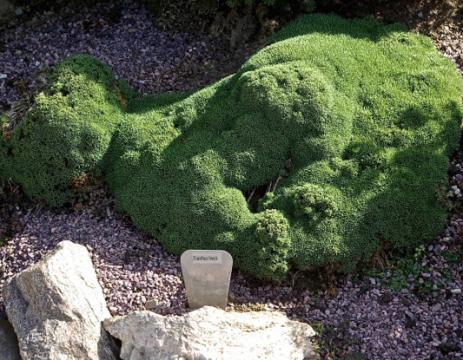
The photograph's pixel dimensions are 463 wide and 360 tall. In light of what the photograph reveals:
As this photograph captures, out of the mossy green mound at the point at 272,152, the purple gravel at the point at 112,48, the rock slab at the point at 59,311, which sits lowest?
the rock slab at the point at 59,311

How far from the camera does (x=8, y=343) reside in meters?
6.47

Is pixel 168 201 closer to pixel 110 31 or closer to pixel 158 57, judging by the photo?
pixel 158 57

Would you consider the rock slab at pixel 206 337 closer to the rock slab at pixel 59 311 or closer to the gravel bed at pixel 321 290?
the rock slab at pixel 59 311

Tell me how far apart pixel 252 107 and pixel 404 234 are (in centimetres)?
240

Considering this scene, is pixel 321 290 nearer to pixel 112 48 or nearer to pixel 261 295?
pixel 261 295

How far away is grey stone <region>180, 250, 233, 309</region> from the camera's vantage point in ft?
20.3

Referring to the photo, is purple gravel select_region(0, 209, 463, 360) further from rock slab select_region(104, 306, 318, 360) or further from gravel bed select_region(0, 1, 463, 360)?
rock slab select_region(104, 306, 318, 360)

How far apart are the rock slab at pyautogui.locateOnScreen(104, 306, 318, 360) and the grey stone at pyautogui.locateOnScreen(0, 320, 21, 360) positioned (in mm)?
1114

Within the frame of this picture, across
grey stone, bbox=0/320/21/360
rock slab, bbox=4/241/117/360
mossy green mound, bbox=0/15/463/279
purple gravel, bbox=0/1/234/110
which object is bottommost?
grey stone, bbox=0/320/21/360

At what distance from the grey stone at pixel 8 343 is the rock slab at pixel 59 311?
211 mm

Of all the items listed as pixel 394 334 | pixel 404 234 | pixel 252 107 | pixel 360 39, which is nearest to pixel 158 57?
pixel 252 107

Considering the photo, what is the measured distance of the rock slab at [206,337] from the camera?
5676 millimetres

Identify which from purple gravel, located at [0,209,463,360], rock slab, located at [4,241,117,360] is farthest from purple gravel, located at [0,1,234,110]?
rock slab, located at [4,241,117,360]

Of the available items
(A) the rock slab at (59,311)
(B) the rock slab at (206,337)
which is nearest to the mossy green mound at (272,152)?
(B) the rock slab at (206,337)
